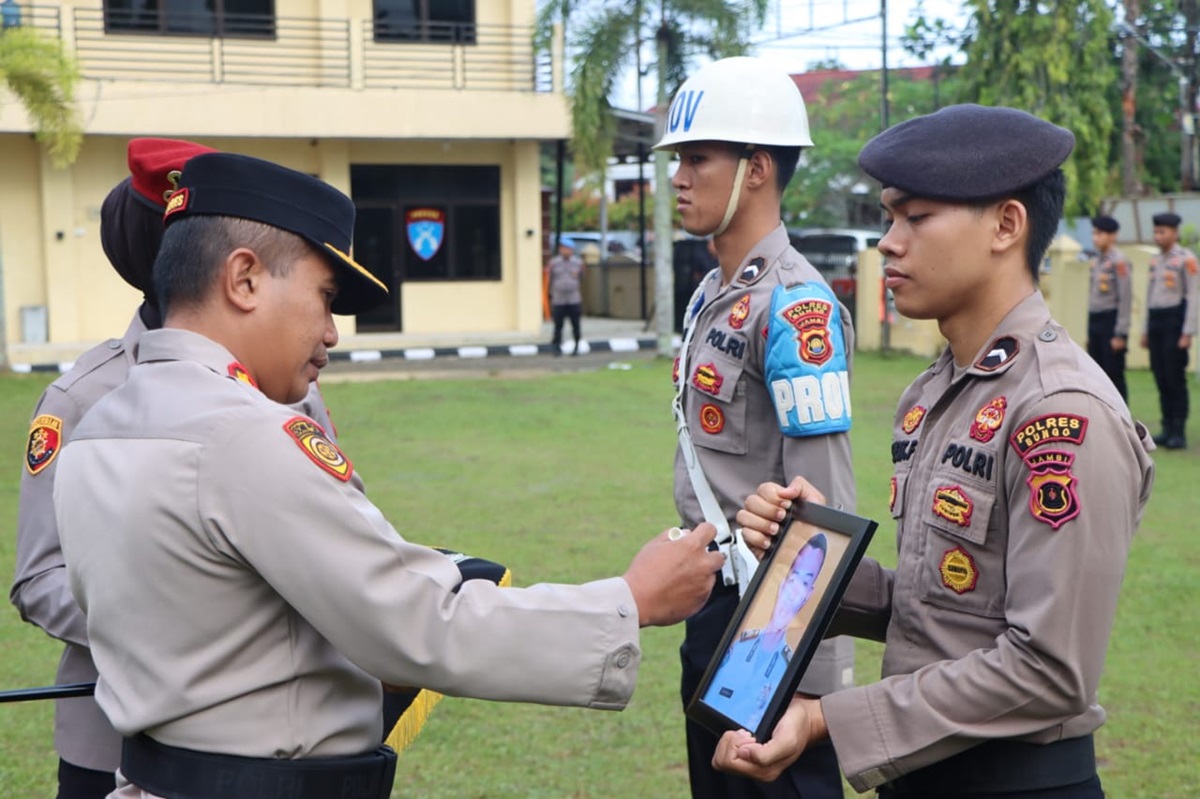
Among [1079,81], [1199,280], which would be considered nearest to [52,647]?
[1199,280]

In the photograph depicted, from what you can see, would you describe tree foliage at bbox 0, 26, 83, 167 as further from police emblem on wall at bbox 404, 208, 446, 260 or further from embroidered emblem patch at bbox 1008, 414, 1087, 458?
embroidered emblem patch at bbox 1008, 414, 1087, 458

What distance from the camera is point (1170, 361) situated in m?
11.8

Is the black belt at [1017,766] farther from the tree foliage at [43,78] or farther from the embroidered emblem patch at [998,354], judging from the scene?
the tree foliage at [43,78]

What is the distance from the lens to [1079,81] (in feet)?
65.9

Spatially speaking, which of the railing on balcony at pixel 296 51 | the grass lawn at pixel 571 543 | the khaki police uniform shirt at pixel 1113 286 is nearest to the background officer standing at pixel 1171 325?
the grass lawn at pixel 571 543

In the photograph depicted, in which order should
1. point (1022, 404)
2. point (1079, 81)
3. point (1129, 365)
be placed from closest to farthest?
1. point (1022, 404)
2. point (1129, 365)
3. point (1079, 81)

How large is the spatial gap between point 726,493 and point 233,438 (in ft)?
5.29

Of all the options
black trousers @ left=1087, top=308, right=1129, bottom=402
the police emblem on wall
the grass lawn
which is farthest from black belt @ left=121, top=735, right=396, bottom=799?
the police emblem on wall

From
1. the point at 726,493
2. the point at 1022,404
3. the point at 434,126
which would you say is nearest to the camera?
the point at 1022,404

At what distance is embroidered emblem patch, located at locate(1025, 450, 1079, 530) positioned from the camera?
2.00m

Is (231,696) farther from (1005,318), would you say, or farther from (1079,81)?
(1079,81)

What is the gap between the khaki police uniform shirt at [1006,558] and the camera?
6.59 feet

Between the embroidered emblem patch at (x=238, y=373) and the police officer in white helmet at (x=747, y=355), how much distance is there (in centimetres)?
121

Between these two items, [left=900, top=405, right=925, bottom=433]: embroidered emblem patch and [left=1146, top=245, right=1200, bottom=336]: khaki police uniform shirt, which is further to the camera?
[left=1146, top=245, right=1200, bottom=336]: khaki police uniform shirt
